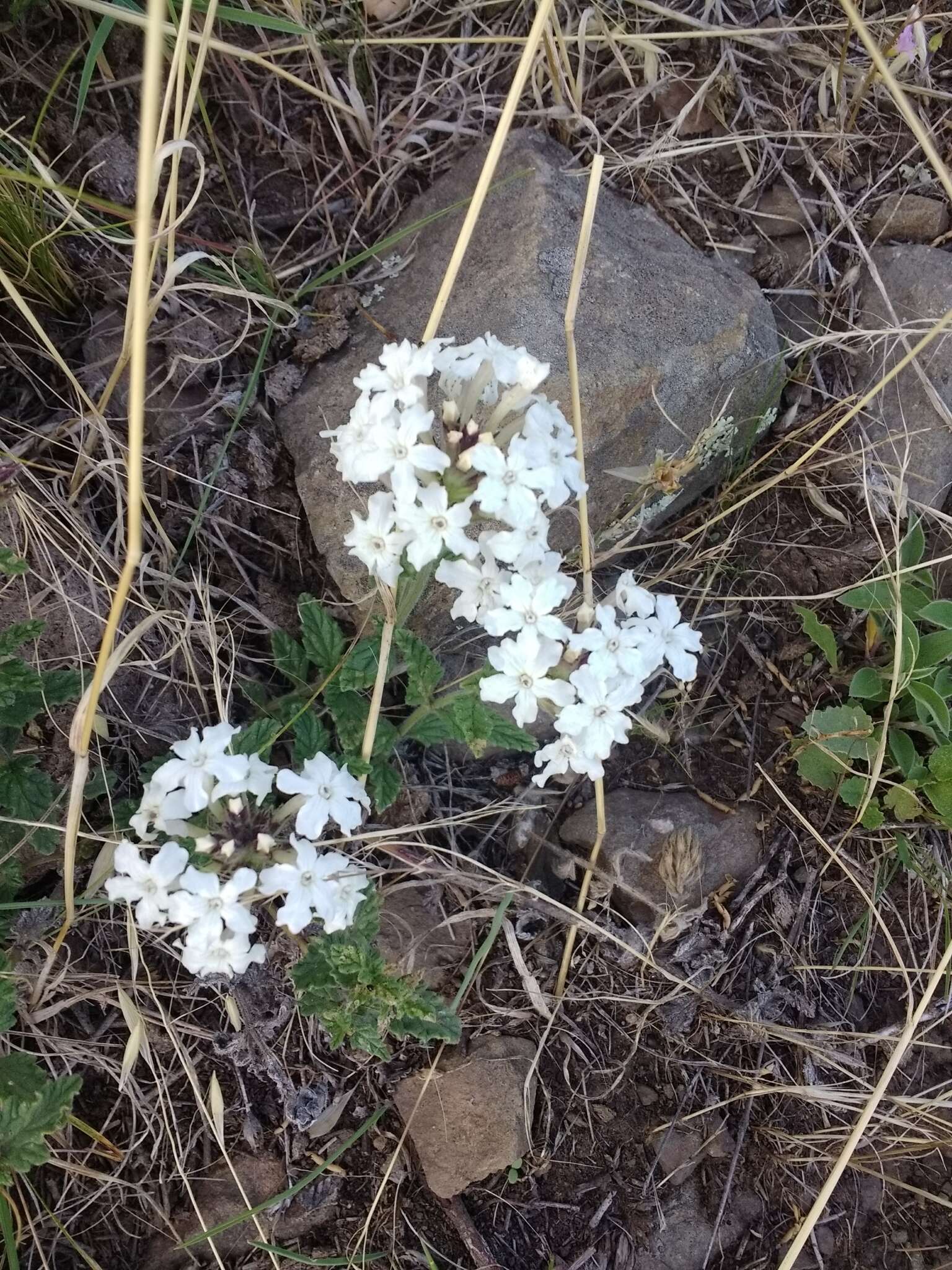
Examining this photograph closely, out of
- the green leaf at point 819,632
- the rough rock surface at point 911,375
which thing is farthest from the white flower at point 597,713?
the rough rock surface at point 911,375

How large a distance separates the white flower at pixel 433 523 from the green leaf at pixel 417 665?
520 mm

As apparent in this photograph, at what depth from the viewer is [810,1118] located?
3.16 metres

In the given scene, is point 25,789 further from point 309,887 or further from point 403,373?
point 403,373

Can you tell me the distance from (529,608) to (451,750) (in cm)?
111

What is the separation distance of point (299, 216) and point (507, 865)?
247cm

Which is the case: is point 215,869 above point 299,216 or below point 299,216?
below

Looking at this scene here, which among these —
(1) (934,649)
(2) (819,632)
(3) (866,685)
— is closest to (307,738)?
(2) (819,632)

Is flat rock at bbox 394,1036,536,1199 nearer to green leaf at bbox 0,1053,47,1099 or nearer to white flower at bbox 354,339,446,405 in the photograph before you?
green leaf at bbox 0,1053,47,1099

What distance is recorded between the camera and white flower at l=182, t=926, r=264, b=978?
93.1 inches

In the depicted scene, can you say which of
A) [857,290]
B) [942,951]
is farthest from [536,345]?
[942,951]

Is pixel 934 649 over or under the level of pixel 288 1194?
over

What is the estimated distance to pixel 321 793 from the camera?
2529 mm

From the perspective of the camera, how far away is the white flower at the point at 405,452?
2.29 m

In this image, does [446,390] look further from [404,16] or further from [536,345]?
[404,16]
